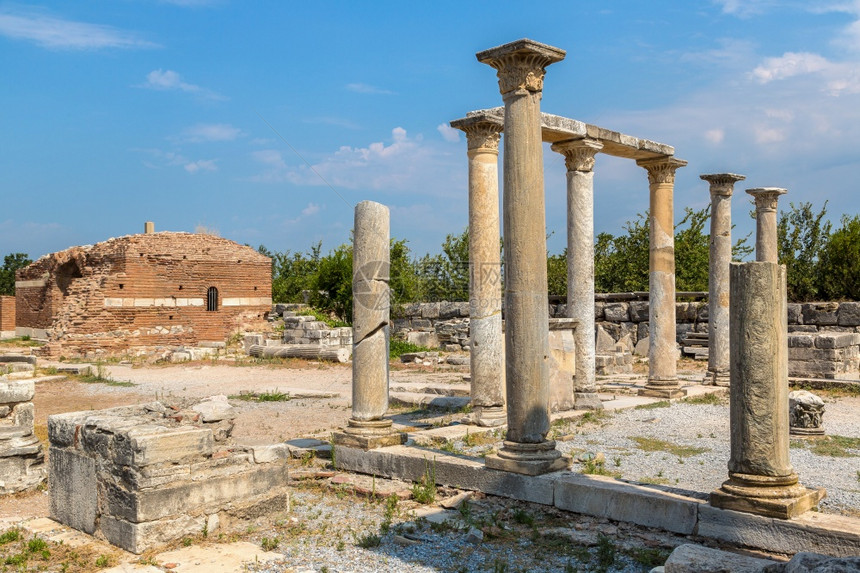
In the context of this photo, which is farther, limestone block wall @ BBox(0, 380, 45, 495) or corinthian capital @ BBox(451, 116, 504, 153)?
corinthian capital @ BBox(451, 116, 504, 153)

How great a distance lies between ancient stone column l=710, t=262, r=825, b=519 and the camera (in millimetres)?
5742

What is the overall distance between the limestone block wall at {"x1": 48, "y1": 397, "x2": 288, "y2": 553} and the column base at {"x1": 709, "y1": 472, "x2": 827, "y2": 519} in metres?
3.80

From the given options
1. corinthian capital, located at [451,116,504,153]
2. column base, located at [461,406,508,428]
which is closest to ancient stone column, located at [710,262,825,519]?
column base, located at [461,406,508,428]

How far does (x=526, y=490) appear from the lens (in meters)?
7.14

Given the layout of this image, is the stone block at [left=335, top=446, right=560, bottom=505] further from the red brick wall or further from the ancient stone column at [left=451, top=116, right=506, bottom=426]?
the red brick wall

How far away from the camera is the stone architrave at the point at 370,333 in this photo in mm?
8930

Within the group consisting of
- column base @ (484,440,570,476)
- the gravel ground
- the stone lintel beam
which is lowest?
the gravel ground

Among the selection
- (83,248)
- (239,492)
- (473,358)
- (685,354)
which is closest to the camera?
(239,492)

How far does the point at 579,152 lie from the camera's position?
41.4ft

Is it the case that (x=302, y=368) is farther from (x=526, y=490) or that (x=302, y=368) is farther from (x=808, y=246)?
(x=808, y=246)

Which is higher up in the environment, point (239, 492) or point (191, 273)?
point (191, 273)

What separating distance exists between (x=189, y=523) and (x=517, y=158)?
440 cm

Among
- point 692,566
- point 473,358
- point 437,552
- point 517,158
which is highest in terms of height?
point 517,158

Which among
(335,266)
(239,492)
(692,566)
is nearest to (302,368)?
(335,266)
